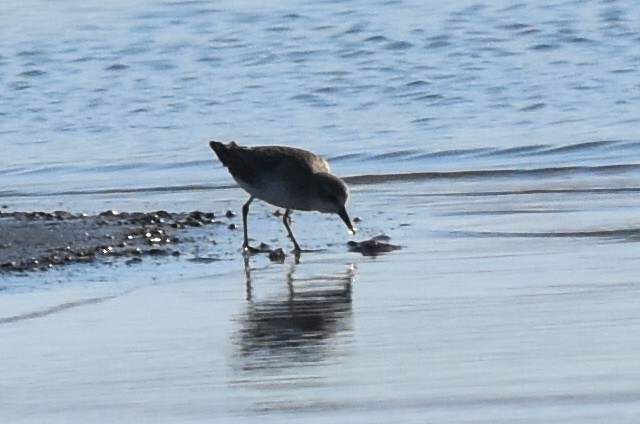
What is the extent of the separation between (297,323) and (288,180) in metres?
2.46

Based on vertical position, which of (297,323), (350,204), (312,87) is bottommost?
(312,87)

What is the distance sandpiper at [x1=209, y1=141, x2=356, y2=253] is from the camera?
9.22m

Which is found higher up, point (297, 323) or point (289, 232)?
point (297, 323)

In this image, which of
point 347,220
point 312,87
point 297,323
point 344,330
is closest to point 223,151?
point 347,220

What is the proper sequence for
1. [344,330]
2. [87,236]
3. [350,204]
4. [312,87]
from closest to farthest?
[344,330] → [87,236] → [350,204] → [312,87]

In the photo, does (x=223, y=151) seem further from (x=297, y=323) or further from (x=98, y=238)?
(x=297, y=323)

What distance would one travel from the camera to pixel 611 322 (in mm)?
6645

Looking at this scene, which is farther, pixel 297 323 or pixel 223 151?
pixel 223 151

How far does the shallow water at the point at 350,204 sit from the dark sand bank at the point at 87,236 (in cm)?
24

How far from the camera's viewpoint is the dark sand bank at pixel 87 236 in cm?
870

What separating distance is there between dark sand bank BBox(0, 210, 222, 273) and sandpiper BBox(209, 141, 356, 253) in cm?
41

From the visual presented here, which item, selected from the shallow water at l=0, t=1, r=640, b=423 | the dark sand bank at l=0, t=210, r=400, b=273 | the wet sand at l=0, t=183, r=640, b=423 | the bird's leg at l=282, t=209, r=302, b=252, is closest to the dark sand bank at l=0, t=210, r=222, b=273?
the dark sand bank at l=0, t=210, r=400, b=273

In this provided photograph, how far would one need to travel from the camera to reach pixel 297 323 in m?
7.07

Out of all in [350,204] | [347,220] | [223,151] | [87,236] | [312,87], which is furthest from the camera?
[312,87]
